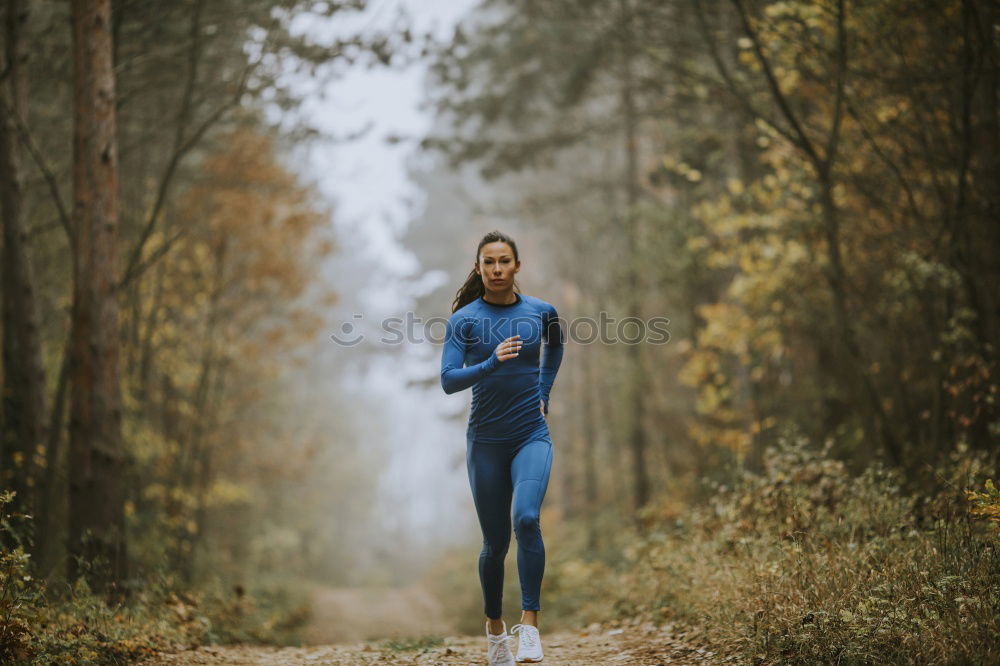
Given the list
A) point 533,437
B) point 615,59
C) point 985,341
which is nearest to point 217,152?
point 615,59

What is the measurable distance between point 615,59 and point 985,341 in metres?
8.38

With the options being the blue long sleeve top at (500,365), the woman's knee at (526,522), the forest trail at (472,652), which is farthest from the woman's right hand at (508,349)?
the forest trail at (472,652)

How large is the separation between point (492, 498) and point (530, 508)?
37cm

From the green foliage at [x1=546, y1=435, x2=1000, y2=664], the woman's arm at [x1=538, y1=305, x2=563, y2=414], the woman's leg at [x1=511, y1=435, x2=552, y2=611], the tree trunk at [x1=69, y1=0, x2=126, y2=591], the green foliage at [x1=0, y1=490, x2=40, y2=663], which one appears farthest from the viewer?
the tree trunk at [x1=69, y1=0, x2=126, y2=591]

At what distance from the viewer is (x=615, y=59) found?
1374 centimetres

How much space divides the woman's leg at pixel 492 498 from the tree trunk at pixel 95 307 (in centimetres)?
416

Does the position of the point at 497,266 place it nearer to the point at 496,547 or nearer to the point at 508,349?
the point at 508,349

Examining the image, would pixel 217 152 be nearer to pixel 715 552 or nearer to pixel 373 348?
pixel 715 552

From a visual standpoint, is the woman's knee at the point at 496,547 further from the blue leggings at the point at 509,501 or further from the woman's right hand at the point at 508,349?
the woman's right hand at the point at 508,349

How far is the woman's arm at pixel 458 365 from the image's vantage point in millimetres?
4293

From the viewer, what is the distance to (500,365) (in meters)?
4.43

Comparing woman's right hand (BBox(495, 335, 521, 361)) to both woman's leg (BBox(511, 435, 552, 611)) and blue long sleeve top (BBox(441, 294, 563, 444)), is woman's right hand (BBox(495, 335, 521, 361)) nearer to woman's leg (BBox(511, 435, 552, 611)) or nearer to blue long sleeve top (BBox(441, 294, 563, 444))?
blue long sleeve top (BBox(441, 294, 563, 444))

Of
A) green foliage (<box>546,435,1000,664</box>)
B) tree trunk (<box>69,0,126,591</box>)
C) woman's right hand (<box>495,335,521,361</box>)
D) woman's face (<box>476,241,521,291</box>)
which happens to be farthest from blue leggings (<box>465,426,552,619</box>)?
tree trunk (<box>69,0,126,591</box>)

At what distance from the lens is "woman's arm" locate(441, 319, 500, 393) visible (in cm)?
429
